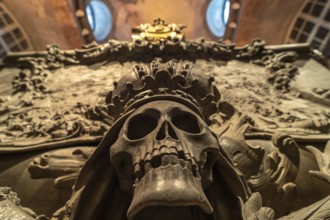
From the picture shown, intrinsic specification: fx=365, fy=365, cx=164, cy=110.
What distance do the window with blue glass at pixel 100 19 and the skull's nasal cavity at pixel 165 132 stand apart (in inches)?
272

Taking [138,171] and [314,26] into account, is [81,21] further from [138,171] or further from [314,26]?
[138,171]

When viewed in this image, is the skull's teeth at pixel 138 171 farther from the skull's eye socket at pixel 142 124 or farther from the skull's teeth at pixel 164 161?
the skull's eye socket at pixel 142 124

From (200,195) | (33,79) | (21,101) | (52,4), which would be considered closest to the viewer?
(200,195)

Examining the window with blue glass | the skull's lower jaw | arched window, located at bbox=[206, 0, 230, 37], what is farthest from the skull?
arched window, located at bbox=[206, 0, 230, 37]

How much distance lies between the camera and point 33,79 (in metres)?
3.65

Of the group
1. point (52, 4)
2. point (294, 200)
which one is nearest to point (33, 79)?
point (294, 200)

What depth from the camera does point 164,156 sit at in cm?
144

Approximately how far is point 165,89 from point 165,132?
0.45m

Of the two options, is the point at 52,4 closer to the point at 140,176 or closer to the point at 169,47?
the point at 169,47

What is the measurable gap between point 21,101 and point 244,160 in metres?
2.16

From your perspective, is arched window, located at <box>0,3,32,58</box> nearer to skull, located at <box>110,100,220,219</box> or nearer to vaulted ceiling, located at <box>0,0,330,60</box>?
vaulted ceiling, located at <box>0,0,330,60</box>

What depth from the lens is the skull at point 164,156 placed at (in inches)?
50.9

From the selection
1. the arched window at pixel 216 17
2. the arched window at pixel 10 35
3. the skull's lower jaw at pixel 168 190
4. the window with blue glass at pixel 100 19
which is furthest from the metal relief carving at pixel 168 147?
the arched window at pixel 216 17

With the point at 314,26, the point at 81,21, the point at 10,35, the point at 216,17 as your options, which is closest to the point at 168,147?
the point at 81,21
